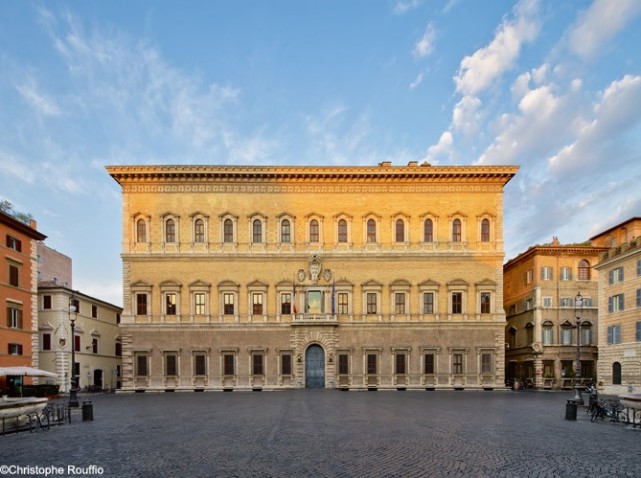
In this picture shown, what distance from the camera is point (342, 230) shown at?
124 feet

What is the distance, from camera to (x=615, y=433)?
14750 millimetres

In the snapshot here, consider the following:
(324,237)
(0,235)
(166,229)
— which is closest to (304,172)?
(324,237)

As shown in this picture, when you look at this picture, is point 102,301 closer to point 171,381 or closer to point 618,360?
point 171,381

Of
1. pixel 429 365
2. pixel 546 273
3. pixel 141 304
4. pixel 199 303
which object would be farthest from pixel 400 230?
pixel 141 304

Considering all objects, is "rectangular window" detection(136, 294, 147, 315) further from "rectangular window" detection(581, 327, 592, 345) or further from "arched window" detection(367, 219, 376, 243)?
"rectangular window" detection(581, 327, 592, 345)

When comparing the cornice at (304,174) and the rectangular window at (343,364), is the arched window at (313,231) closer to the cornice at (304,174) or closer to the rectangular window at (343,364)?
the cornice at (304,174)

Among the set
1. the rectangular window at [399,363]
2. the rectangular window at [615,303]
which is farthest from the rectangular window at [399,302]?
the rectangular window at [615,303]

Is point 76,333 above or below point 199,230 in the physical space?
below

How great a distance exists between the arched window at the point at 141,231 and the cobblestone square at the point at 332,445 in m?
19.1

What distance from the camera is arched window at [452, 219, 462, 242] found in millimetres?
37750

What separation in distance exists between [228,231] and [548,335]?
28022 mm

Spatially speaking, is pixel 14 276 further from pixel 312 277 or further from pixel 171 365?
pixel 312 277

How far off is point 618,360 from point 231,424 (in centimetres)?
2873

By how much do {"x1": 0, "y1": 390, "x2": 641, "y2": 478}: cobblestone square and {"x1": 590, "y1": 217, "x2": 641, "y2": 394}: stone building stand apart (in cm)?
1577
